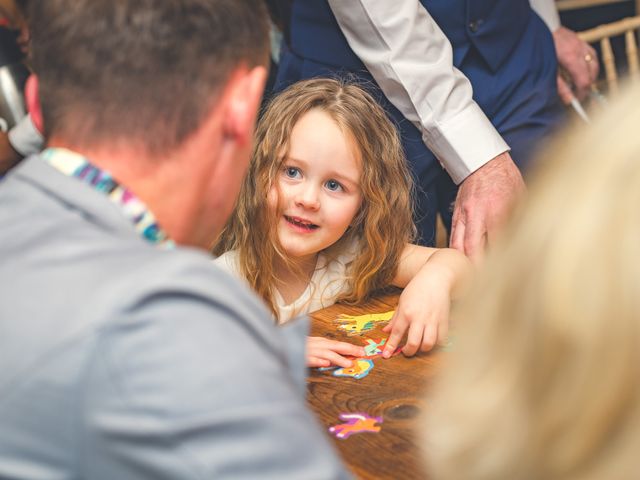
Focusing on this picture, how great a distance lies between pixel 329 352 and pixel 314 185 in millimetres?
595

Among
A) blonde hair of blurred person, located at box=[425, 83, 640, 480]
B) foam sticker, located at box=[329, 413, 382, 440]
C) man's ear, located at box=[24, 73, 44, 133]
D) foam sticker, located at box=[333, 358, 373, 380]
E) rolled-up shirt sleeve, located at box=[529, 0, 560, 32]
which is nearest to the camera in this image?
blonde hair of blurred person, located at box=[425, 83, 640, 480]

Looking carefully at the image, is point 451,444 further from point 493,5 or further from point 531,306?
point 493,5

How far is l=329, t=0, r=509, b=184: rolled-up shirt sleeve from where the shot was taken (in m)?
1.92

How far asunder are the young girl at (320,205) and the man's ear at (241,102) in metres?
0.89

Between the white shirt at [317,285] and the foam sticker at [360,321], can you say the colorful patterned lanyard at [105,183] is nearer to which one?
the foam sticker at [360,321]

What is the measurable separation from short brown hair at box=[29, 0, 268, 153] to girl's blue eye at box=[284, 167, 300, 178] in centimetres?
99

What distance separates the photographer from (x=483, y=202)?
187 centimetres

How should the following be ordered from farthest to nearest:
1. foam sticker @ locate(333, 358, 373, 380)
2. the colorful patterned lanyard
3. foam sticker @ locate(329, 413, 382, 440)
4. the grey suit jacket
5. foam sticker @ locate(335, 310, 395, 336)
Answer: foam sticker @ locate(335, 310, 395, 336) → foam sticker @ locate(333, 358, 373, 380) → foam sticker @ locate(329, 413, 382, 440) → the colorful patterned lanyard → the grey suit jacket

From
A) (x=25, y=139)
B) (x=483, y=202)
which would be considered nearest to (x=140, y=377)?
(x=483, y=202)

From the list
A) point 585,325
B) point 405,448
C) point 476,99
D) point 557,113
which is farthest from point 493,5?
point 585,325

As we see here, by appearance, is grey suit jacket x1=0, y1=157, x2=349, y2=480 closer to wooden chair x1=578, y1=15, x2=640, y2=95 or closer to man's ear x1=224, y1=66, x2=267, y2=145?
man's ear x1=224, y1=66, x2=267, y2=145

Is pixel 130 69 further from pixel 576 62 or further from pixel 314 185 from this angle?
pixel 576 62

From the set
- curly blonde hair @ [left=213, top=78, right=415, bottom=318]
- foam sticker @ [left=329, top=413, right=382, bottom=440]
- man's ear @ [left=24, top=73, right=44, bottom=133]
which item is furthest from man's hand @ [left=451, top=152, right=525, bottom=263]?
man's ear @ [left=24, top=73, right=44, bottom=133]

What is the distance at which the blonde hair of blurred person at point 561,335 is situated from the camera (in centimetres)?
49
